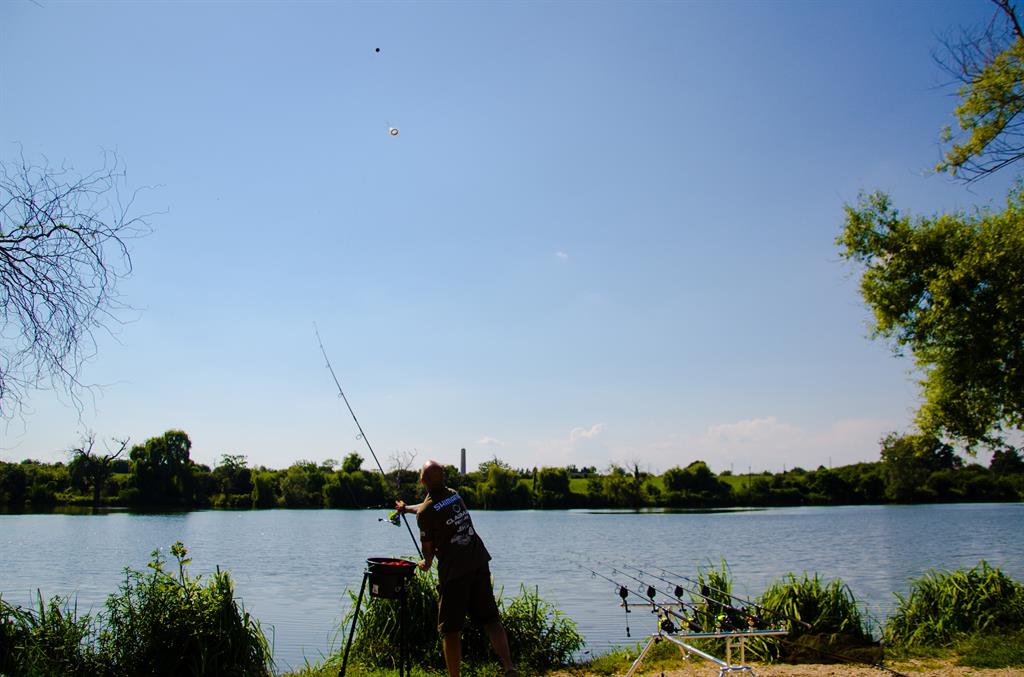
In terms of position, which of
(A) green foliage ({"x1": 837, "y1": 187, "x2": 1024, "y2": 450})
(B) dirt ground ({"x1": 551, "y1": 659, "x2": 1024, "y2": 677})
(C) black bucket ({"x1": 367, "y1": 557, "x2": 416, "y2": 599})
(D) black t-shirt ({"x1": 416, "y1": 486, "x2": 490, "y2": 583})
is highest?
(A) green foliage ({"x1": 837, "y1": 187, "x2": 1024, "y2": 450})

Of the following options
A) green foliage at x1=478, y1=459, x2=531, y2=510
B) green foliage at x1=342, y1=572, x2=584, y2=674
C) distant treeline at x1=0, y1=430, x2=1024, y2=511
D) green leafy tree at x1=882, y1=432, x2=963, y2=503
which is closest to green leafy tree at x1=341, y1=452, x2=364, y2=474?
distant treeline at x1=0, y1=430, x2=1024, y2=511

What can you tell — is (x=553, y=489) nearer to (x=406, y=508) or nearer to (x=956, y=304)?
(x=956, y=304)

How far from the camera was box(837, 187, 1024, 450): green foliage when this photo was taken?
1171 centimetres

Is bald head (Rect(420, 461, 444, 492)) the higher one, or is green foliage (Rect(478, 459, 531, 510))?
bald head (Rect(420, 461, 444, 492))

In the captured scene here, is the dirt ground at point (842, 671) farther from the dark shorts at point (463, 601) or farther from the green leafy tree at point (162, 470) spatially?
the green leafy tree at point (162, 470)

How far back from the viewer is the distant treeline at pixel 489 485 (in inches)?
3071

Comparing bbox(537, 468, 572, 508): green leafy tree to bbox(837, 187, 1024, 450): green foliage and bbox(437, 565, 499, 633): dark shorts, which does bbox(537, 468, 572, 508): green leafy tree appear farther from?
bbox(437, 565, 499, 633): dark shorts

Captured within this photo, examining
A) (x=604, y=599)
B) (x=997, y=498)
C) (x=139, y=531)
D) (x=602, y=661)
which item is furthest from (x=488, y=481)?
(x=602, y=661)

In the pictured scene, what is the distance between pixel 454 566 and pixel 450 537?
0.80 ft

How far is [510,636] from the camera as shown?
310 inches

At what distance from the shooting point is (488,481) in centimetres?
8544

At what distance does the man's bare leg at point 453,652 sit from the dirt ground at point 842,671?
1.66m

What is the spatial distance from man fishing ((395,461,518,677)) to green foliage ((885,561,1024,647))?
19.2 ft

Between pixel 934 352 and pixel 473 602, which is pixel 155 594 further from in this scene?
pixel 934 352
